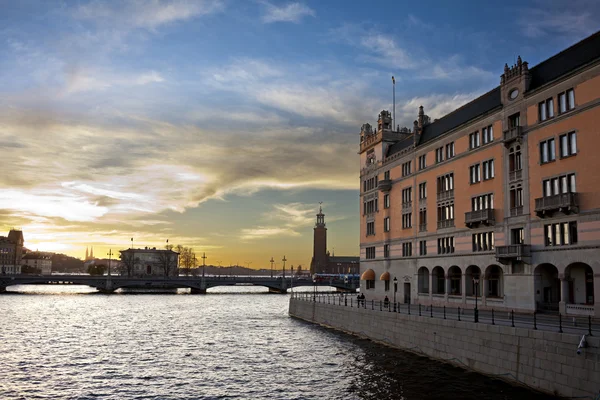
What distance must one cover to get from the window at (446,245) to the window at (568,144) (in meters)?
17.8

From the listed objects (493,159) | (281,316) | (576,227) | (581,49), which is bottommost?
(281,316)

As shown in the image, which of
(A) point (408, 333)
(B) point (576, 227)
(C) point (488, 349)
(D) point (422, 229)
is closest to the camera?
(C) point (488, 349)

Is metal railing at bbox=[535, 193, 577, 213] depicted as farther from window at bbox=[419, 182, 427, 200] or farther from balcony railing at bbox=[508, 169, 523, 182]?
window at bbox=[419, 182, 427, 200]

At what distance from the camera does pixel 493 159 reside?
51312 millimetres

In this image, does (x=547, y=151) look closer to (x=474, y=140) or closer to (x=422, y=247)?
(x=474, y=140)

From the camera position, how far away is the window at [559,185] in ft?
138

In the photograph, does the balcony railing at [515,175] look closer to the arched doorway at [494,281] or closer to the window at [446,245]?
the arched doorway at [494,281]

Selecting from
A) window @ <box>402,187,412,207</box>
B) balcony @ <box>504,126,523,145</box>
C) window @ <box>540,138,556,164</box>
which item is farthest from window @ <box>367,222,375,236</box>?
window @ <box>540,138,556,164</box>

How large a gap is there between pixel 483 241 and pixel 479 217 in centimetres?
260

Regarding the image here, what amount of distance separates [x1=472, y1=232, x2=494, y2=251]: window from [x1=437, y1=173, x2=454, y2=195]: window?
6934 millimetres

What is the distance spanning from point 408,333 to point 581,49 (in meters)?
26.8

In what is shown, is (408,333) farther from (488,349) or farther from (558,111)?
(558,111)

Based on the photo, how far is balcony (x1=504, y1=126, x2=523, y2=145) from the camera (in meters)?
47.3

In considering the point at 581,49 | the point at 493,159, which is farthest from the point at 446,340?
the point at 581,49
